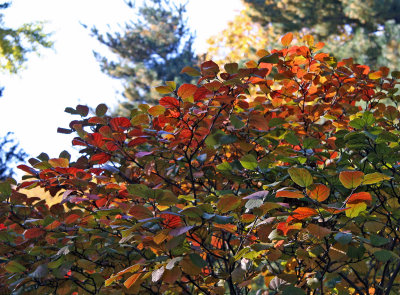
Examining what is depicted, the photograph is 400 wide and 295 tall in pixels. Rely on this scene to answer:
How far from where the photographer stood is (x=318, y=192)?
147 centimetres

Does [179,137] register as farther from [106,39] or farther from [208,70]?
[106,39]

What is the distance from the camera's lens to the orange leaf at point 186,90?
182 cm

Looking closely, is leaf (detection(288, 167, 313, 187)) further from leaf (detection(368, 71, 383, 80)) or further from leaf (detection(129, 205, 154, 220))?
leaf (detection(368, 71, 383, 80))

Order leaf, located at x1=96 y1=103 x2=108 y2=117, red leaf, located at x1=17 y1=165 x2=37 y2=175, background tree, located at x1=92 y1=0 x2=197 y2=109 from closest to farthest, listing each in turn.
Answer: red leaf, located at x1=17 y1=165 x2=37 y2=175 → leaf, located at x1=96 y1=103 x2=108 y2=117 → background tree, located at x1=92 y1=0 x2=197 y2=109

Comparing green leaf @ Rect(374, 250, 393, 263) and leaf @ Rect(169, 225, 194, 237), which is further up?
leaf @ Rect(169, 225, 194, 237)

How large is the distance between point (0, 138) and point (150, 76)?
33.1 feet

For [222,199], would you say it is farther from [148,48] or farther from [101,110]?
[148,48]

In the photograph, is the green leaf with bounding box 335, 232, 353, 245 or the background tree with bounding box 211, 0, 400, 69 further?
the background tree with bounding box 211, 0, 400, 69

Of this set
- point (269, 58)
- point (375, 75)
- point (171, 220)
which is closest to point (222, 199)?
point (171, 220)

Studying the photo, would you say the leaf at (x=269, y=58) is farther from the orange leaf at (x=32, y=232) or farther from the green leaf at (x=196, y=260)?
the orange leaf at (x=32, y=232)

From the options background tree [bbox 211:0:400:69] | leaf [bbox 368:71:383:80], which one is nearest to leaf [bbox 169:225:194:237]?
leaf [bbox 368:71:383:80]

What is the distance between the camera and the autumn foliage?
1.55m

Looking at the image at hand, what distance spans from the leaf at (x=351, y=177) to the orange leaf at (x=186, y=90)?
730 millimetres

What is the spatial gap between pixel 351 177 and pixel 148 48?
18.5 m
